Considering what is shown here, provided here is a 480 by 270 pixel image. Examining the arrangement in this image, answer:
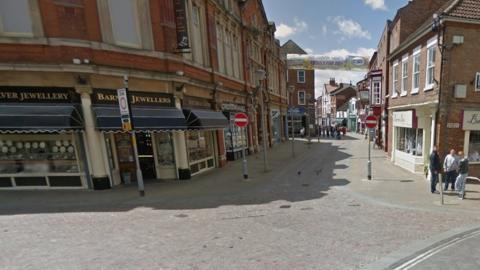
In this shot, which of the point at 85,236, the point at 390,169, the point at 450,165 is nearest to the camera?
the point at 85,236

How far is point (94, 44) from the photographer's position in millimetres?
8758

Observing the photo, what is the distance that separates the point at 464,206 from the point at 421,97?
574cm

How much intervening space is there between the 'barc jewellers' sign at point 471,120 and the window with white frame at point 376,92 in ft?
36.9

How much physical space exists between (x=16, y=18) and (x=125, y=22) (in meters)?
3.43

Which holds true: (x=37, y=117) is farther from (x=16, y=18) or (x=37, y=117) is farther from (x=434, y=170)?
(x=434, y=170)

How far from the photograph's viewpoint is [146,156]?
1136 cm

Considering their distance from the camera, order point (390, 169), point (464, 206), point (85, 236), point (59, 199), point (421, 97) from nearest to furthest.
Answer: point (85, 236) < point (464, 206) < point (59, 199) < point (421, 97) < point (390, 169)

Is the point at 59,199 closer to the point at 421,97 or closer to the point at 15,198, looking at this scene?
the point at 15,198

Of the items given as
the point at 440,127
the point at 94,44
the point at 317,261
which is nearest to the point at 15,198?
the point at 94,44

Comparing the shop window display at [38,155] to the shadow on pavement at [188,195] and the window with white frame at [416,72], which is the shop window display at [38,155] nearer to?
the shadow on pavement at [188,195]

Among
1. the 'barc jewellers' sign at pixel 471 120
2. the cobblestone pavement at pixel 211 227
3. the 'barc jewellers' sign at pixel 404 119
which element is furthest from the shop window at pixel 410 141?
the cobblestone pavement at pixel 211 227

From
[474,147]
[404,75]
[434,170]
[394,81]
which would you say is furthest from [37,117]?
[394,81]

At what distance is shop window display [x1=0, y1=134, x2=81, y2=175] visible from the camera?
358 inches

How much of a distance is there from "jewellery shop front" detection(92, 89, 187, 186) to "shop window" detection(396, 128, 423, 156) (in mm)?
11202
